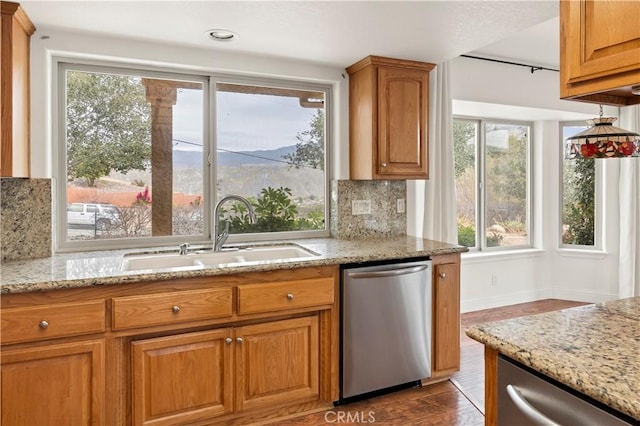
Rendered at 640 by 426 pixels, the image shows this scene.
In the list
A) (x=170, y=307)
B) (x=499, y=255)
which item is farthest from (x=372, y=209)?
(x=499, y=255)

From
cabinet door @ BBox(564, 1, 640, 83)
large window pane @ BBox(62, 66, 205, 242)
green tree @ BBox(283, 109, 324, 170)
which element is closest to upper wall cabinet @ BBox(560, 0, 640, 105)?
cabinet door @ BBox(564, 1, 640, 83)

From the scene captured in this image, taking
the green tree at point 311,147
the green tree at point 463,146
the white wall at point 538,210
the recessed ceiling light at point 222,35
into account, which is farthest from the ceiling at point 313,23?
the green tree at point 463,146

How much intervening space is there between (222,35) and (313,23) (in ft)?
1.87

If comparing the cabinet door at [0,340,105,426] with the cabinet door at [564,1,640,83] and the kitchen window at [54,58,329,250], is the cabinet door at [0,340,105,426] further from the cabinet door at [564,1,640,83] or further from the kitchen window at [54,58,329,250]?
the cabinet door at [564,1,640,83]

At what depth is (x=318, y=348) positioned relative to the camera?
2395 millimetres

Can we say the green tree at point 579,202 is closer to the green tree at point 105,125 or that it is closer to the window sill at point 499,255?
the window sill at point 499,255

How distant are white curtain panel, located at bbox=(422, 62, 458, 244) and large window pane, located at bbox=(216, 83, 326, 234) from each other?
2.93 feet

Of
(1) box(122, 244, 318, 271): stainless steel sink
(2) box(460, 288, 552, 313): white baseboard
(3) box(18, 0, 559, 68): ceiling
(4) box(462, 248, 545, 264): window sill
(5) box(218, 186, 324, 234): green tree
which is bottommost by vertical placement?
(2) box(460, 288, 552, 313): white baseboard

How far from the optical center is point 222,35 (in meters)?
2.46

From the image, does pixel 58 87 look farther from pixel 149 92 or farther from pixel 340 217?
pixel 340 217

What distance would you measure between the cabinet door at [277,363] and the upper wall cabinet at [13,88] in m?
1.43

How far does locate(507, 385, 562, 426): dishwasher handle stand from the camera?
974 mm

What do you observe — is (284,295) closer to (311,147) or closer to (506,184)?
(311,147)

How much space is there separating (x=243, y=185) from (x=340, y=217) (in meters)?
0.77
